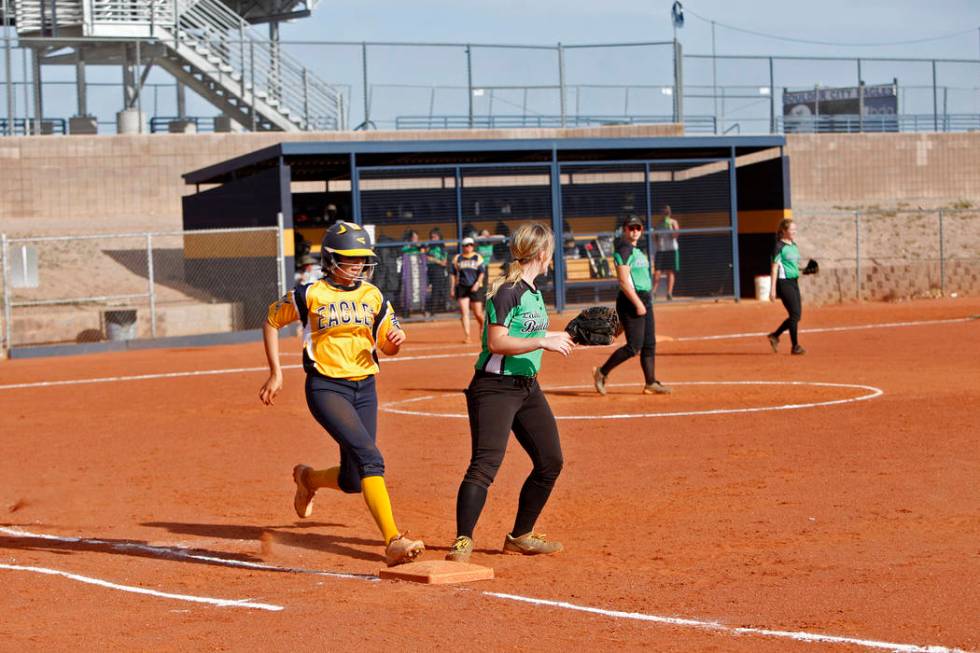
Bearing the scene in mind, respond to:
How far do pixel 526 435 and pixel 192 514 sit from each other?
10.3 feet

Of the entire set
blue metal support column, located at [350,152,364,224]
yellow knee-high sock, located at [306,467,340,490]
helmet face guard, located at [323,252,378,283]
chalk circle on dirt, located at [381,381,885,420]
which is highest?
blue metal support column, located at [350,152,364,224]

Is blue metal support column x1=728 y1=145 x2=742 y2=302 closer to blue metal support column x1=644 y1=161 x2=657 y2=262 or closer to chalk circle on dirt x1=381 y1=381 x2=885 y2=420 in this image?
blue metal support column x1=644 y1=161 x2=657 y2=262

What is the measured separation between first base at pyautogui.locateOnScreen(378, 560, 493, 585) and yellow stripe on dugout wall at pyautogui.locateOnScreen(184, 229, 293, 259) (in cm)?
2063

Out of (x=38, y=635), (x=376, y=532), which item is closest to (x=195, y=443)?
(x=376, y=532)

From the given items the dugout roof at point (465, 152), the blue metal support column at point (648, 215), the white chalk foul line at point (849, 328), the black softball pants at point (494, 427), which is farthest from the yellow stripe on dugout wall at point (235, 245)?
the black softball pants at point (494, 427)

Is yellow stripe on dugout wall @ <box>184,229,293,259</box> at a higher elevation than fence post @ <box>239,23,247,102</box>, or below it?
below

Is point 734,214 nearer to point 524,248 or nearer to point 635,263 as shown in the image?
point 635,263

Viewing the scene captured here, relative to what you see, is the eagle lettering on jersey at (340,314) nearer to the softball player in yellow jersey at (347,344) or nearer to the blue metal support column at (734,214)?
the softball player in yellow jersey at (347,344)

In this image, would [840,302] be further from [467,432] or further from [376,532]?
[376,532]

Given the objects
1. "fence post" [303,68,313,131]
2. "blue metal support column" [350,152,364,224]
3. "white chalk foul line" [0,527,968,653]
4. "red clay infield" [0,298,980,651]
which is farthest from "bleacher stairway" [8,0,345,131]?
"white chalk foul line" [0,527,968,653]

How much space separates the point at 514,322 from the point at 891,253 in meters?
37.0

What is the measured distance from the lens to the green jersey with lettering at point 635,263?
14758mm

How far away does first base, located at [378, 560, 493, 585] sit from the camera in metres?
7.27

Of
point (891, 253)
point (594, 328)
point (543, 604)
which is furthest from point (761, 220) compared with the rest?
point (543, 604)
